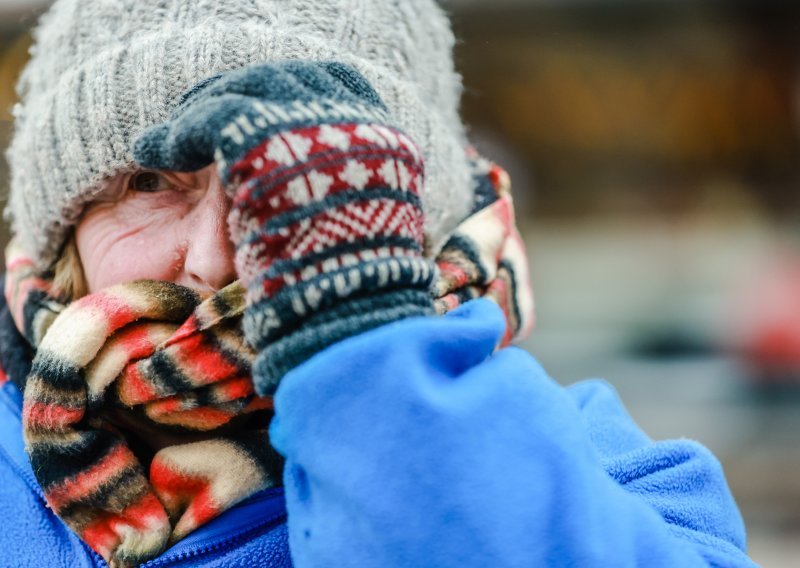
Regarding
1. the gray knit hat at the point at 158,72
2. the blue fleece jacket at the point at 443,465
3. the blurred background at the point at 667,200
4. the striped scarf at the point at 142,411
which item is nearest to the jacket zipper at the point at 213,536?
the striped scarf at the point at 142,411

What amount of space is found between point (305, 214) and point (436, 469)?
0.95ft

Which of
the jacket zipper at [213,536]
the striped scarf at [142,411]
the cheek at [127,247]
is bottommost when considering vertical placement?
the jacket zipper at [213,536]

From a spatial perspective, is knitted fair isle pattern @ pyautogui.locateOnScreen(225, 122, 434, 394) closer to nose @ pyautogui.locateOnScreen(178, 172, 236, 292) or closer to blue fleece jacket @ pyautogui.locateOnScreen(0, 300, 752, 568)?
blue fleece jacket @ pyautogui.locateOnScreen(0, 300, 752, 568)

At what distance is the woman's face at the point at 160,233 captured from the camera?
3.60ft

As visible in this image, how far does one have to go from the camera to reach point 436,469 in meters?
0.85

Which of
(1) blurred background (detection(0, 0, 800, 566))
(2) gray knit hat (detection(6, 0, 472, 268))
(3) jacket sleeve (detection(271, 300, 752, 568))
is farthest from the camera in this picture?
(1) blurred background (detection(0, 0, 800, 566))

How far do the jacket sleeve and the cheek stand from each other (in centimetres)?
38

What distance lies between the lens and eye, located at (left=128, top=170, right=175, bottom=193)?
1204mm

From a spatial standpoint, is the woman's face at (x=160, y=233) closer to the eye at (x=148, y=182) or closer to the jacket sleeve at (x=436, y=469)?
the eye at (x=148, y=182)

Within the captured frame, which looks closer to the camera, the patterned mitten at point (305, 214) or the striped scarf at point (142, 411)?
the patterned mitten at point (305, 214)

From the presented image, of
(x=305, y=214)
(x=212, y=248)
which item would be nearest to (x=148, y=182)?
(x=212, y=248)

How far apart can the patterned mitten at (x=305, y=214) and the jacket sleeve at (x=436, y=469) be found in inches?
1.4

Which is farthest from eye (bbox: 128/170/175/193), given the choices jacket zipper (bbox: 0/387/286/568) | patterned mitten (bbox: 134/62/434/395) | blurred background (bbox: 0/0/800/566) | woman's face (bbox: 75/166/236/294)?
blurred background (bbox: 0/0/800/566)

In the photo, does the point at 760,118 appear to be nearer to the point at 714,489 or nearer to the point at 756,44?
the point at 756,44
